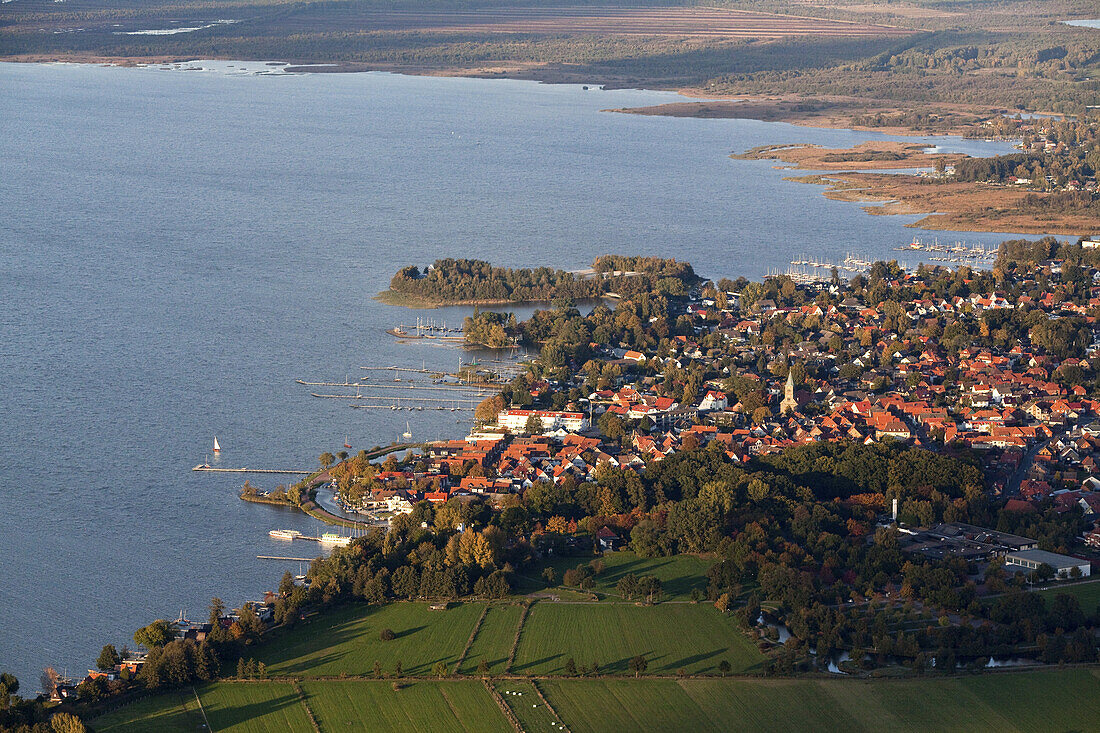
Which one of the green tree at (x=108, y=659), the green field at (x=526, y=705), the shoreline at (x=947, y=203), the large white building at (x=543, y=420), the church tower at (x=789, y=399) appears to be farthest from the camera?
the shoreline at (x=947, y=203)

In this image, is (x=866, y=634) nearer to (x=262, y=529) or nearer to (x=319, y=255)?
(x=262, y=529)

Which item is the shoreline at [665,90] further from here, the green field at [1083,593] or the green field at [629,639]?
the green field at [629,639]

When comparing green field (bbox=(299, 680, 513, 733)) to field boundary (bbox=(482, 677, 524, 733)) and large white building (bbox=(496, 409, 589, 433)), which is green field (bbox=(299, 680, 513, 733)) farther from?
large white building (bbox=(496, 409, 589, 433))

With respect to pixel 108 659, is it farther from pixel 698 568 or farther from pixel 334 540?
pixel 698 568

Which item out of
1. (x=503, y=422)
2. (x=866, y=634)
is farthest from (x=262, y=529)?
(x=866, y=634)

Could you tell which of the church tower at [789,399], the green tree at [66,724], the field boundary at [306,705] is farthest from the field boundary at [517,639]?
the church tower at [789,399]

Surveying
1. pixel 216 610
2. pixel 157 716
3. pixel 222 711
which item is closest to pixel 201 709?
pixel 222 711

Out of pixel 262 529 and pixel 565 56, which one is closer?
pixel 262 529

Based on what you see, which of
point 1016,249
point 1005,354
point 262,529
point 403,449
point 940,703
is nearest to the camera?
point 940,703
